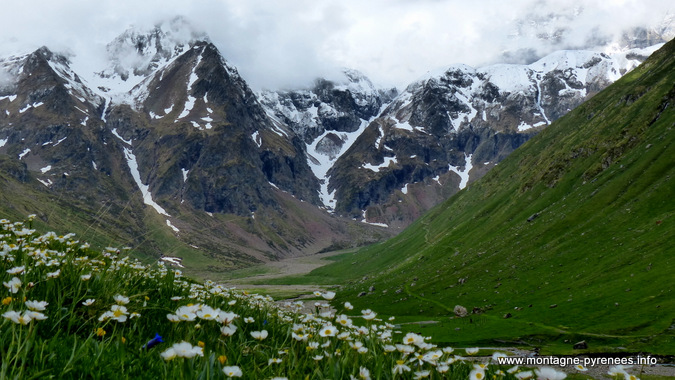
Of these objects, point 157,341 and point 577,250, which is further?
point 577,250

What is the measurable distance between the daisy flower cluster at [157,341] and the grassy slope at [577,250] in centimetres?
4509

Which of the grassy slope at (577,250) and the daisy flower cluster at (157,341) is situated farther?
the grassy slope at (577,250)

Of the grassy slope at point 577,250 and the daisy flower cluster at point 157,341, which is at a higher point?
the grassy slope at point 577,250

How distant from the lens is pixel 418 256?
170 meters

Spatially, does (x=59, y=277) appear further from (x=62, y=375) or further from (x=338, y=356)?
(x=338, y=356)

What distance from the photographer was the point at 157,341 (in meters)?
5.35

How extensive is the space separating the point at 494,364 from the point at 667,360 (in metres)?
40.9

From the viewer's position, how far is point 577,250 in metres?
88.2

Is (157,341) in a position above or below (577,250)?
below

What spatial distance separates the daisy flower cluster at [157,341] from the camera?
13.4ft

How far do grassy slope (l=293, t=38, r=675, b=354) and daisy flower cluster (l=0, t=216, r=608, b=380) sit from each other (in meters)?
45.1

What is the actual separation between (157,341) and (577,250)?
98.8 metres

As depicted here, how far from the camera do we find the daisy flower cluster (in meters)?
4.09

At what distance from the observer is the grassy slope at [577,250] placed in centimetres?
5708
